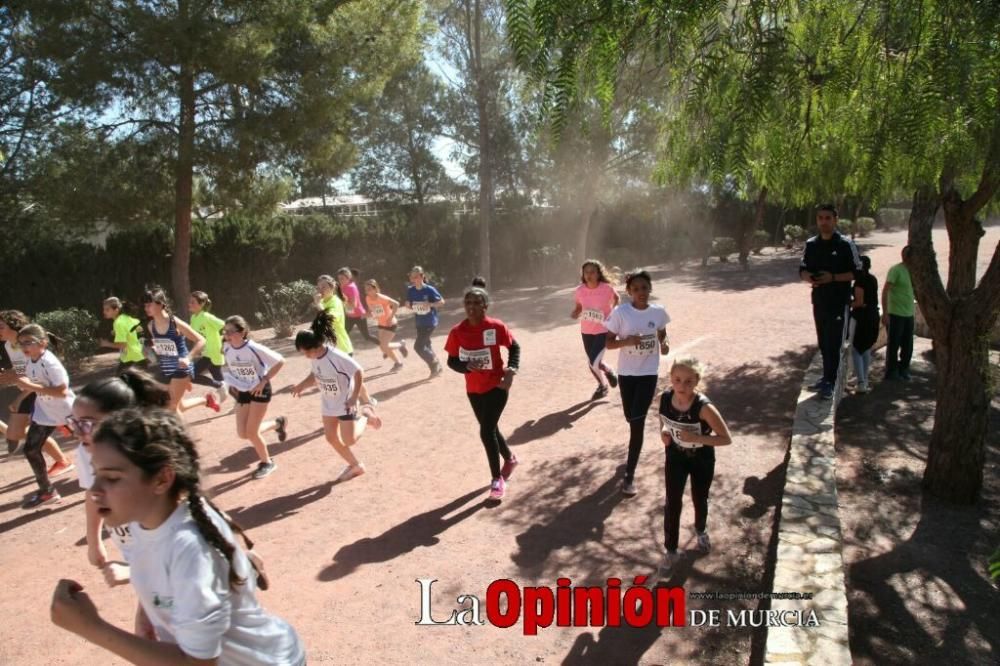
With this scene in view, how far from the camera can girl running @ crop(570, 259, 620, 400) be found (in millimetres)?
8266

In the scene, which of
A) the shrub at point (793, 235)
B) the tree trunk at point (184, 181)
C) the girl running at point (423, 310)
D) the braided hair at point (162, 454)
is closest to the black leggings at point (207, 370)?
the girl running at point (423, 310)

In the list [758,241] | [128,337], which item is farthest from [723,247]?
[128,337]

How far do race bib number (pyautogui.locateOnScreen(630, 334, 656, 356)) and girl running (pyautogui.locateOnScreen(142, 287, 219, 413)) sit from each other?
17.4ft

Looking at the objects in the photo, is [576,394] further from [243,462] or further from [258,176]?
[258,176]

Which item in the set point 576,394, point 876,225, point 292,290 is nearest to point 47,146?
point 292,290

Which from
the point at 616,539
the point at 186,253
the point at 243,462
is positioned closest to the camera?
the point at 616,539

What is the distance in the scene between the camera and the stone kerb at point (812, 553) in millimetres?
3445

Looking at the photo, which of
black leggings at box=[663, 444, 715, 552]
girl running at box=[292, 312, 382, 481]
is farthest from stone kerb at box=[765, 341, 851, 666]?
girl running at box=[292, 312, 382, 481]

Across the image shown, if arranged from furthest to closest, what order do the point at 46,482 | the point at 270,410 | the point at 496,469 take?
1. the point at 270,410
2. the point at 46,482
3. the point at 496,469

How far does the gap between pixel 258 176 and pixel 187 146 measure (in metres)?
1.88

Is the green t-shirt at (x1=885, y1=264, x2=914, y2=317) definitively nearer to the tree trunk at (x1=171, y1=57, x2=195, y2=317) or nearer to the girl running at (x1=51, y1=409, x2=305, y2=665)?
the girl running at (x1=51, y1=409, x2=305, y2=665)

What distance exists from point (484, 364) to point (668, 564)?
85.1 inches

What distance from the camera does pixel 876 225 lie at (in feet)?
134

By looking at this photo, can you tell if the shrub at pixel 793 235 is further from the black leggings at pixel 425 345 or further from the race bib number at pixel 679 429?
the race bib number at pixel 679 429
